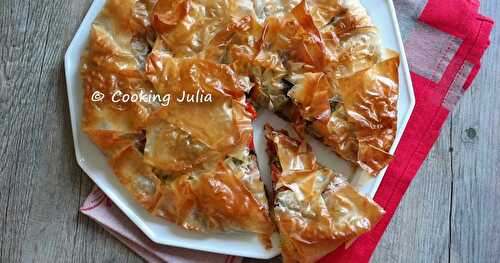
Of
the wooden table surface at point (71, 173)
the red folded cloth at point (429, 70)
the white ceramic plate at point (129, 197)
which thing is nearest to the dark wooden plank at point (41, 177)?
the wooden table surface at point (71, 173)

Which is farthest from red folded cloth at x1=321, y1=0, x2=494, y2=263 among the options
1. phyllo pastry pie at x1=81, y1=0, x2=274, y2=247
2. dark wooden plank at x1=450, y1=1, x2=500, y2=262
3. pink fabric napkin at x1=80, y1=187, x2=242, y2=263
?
pink fabric napkin at x1=80, y1=187, x2=242, y2=263

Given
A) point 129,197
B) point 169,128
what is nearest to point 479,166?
point 169,128

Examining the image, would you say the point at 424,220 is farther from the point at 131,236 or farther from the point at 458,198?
the point at 131,236

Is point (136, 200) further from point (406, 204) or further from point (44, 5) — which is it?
point (406, 204)

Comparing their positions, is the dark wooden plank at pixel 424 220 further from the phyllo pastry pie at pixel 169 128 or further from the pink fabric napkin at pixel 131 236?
the pink fabric napkin at pixel 131 236

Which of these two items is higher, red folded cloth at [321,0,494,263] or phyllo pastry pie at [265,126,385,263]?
red folded cloth at [321,0,494,263]

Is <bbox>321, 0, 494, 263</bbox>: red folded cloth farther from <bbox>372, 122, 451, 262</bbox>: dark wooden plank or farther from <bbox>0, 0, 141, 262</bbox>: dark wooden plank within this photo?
<bbox>0, 0, 141, 262</bbox>: dark wooden plank

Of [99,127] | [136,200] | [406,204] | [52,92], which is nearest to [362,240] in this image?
[406,204]
